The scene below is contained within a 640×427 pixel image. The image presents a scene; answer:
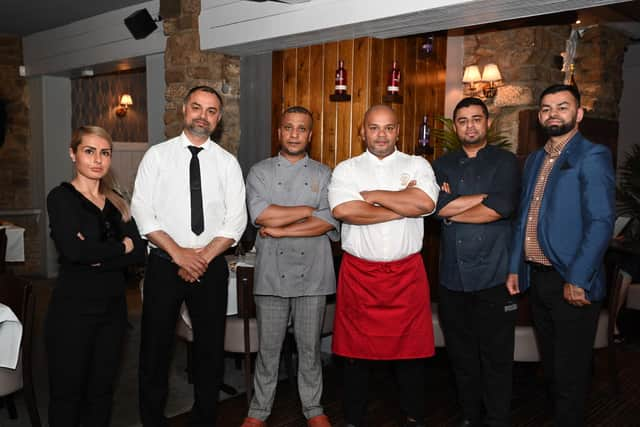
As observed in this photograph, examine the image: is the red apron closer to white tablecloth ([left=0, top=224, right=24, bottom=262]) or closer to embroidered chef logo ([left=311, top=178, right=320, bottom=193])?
embroidered chef logo ([left=311, top=178, right=320, bottom=193])

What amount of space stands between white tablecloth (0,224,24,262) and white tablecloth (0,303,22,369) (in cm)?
300

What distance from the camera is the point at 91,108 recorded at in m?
8.56

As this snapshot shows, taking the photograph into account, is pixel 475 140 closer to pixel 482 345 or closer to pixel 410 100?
pixel 482 345

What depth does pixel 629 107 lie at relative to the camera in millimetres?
7445

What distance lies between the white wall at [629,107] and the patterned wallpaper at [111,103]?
269 inches

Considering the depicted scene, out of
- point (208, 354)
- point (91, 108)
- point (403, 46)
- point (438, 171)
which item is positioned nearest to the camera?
point (208, 354)

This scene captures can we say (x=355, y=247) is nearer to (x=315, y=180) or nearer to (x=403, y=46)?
(x=315, y=180)

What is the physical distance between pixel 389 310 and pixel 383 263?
247 mm

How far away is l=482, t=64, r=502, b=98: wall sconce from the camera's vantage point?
5078 mm

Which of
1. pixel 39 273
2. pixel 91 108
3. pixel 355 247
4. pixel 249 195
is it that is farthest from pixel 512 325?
pixel 91 108

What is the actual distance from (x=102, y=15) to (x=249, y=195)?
401 centimetres

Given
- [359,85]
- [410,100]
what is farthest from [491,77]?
[359,85]

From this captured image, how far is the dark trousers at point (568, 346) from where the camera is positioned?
104 inches

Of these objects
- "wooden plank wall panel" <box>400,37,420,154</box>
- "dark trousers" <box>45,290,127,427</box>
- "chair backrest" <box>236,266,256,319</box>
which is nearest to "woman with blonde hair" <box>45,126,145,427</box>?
"dark trousers" <box>45,290,127,427</box>
